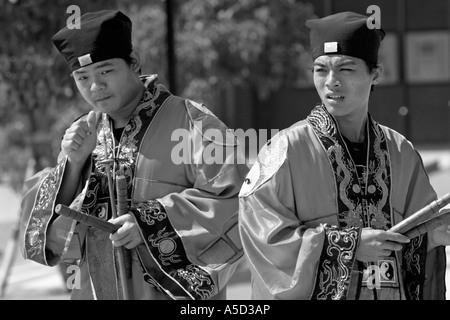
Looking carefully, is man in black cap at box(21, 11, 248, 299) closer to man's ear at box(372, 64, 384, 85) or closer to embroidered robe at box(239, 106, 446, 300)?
embroidered robe at box(239, 106, 446, 300)

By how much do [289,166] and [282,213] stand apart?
0.15 meters

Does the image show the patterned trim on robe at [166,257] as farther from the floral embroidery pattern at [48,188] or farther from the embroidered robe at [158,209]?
the floral embroidery pattern at [48,188]

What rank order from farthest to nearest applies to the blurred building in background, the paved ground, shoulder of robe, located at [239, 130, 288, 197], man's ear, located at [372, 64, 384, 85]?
the blurred building in background, the paved ground, man's ear, located at [372, 64, 384, 85], shoulder of robe, located at [239, 130, 288, 197]

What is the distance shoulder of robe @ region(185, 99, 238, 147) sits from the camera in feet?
10.9

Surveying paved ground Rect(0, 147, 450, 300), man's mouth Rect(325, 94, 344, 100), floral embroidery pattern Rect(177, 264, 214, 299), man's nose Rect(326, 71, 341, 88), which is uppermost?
man's nose Rect(326, 71, 341, 88)

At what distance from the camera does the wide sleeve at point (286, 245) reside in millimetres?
2795

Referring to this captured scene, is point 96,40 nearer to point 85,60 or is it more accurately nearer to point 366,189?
point 85,60

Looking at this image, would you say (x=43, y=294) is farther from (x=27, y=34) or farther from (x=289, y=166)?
(x=289, y=166)

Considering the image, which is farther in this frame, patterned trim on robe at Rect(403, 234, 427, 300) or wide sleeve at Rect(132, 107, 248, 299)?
wide sleeve at Rect(132, 107, 248, 299)

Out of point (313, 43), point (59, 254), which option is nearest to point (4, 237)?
point (59, 254)

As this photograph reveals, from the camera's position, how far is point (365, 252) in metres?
2.77

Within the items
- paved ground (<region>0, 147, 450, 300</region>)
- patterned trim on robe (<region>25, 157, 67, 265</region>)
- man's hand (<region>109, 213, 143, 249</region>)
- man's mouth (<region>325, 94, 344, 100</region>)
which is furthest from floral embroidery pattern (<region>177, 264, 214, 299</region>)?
paved ground (<region>0, 147, 450, 300</region>)

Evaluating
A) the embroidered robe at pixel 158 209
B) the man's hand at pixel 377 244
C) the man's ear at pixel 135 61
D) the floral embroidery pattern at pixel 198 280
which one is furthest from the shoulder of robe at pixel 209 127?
the man's hand at pixel 377 244

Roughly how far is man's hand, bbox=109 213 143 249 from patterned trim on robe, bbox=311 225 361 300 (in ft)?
2.24
